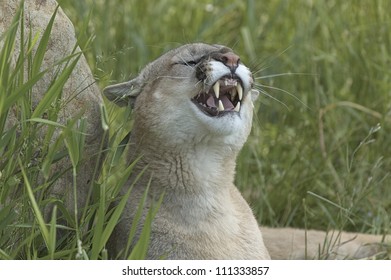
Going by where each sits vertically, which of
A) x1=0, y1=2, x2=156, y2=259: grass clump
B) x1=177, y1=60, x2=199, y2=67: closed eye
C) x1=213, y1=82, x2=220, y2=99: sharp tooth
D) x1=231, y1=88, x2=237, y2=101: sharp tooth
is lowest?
x1=0, y1=2, x2=156, y2=259: grass clump

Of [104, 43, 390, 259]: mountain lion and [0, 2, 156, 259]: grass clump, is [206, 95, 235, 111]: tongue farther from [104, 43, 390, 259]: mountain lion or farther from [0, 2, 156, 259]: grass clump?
[0, 2, 156, 259]: grass clump

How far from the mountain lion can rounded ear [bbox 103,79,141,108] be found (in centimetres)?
9

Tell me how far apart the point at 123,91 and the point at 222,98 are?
70 centimetres

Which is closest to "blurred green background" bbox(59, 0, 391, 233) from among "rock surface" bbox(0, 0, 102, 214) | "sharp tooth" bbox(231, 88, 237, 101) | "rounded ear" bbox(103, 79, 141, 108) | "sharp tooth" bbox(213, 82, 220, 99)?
"rounded ear" bbox(103, 79, 141, 108)

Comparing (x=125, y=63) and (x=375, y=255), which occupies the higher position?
(x=125, y=63)

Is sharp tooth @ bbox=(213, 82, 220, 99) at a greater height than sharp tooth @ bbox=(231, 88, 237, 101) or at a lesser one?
greater

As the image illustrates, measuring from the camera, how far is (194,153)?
16.3ft

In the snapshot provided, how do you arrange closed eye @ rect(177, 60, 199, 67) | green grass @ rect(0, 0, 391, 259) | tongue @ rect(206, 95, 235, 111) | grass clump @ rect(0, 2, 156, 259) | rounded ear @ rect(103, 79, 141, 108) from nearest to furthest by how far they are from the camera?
grass clump @ rect(0, 2, 156, 259) → tongue @ rect(206, 95, 235, 111) → closed eye @ rect(177, 60, 199, 67) → rounded ear @ rect(103, 79, 141, 108) → green grass @ rect(0, 0, 391, 259)

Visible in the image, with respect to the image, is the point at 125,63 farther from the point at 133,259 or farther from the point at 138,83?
the point at 133,259

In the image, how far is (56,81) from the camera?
173 inches

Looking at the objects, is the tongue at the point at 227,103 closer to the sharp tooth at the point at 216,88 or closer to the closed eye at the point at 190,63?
the sharp tooth at the point at 216,88

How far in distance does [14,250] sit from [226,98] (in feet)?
4.13

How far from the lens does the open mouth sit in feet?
15.7

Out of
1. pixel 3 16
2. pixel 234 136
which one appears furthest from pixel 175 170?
pixel 3 16
